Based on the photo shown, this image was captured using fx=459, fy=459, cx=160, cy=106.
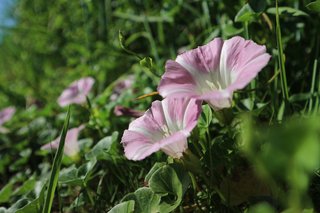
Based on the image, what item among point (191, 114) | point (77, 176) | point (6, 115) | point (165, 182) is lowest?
point (6, 115)

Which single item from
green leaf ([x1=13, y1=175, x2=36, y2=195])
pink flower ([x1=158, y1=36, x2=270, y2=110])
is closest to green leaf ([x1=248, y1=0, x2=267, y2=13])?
pink flower ([x1=158, y1=36, x2=270, y2=110])

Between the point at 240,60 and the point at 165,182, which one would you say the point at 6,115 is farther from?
the point at 240,60

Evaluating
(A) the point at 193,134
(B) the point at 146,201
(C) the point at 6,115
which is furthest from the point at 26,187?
(C) the point at 6,115

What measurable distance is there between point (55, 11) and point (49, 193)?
272 centimetres

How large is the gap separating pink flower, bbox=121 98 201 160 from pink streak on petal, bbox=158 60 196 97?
0.11ft

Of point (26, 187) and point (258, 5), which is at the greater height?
point (258, 5)

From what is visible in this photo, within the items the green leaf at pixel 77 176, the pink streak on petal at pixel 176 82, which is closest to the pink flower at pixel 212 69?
the pink streak on petal at pixel 176 82

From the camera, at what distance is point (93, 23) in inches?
122

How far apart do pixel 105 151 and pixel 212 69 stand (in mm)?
450

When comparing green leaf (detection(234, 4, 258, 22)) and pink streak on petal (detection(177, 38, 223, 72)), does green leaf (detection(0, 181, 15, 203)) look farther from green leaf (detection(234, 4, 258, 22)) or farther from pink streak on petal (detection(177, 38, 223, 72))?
green leaf (detection(234, 4, 258, 22))

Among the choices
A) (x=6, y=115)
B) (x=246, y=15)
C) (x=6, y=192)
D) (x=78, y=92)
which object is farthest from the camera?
(x=6, y=115)

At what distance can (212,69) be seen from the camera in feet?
3.41

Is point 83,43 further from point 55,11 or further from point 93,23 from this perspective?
point 55,11

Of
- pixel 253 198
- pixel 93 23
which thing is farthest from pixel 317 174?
pixel 93 23
